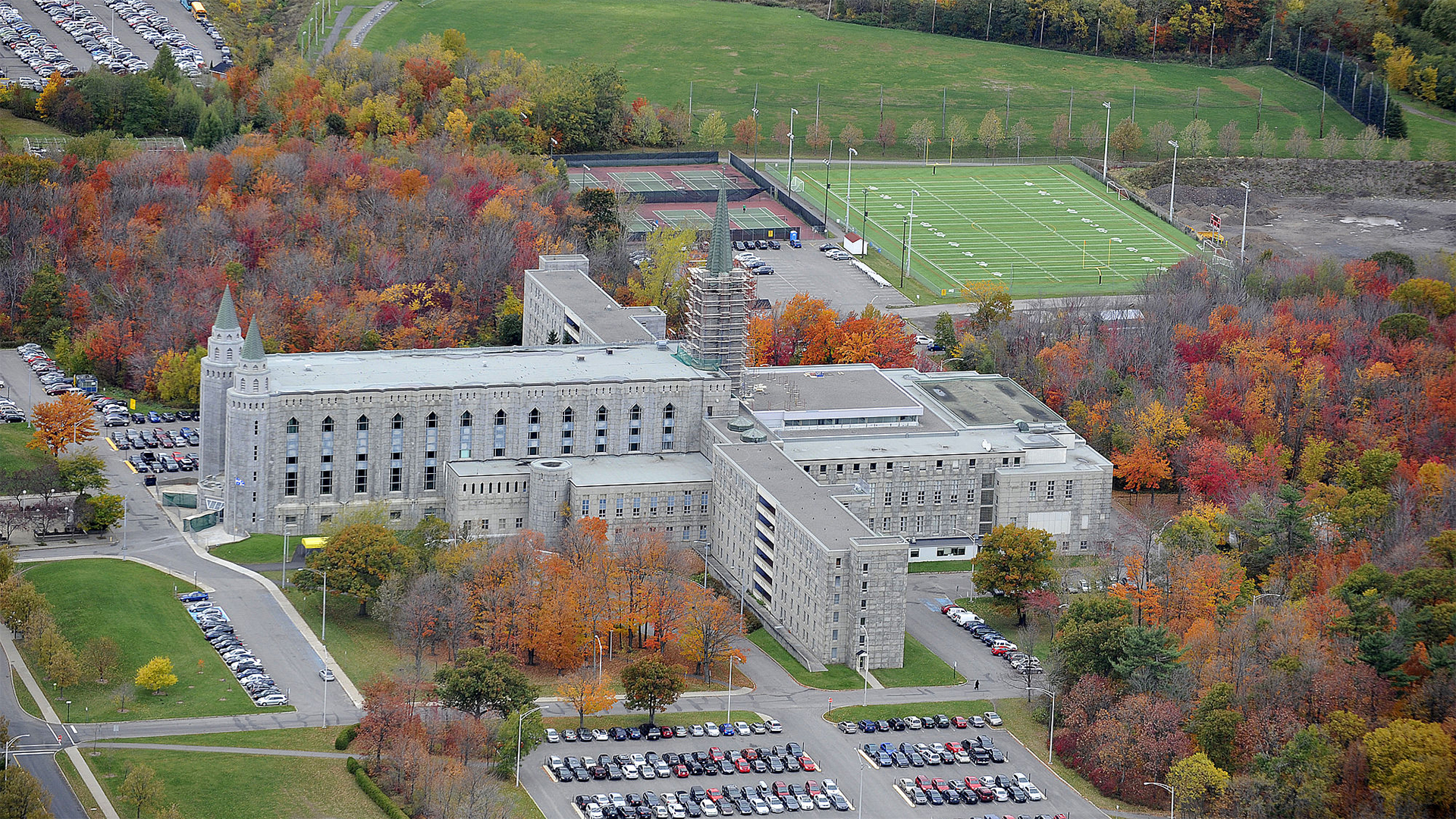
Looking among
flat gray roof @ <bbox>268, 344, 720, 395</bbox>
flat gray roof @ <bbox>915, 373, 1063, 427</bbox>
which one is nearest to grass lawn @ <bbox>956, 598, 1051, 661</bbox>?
flat gray roof @ <bbox>915, 373, 1063, 427</bbox>

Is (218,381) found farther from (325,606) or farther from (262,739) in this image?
(262,739)

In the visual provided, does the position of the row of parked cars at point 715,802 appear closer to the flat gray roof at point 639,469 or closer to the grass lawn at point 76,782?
the grass lawn at point 76,782

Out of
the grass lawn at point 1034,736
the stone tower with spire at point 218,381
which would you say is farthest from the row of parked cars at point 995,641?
the stone tower with spire at point 218,381

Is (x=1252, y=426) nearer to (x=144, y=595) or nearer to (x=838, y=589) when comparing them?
(x=838, y=589)

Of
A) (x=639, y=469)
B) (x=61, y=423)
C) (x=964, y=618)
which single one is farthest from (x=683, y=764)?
(x=61, y=423)

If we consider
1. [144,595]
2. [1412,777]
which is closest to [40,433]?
[144,595]

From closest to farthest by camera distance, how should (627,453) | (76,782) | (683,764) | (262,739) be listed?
(76,782) → (683,764) → (262,739) → (627,453)
